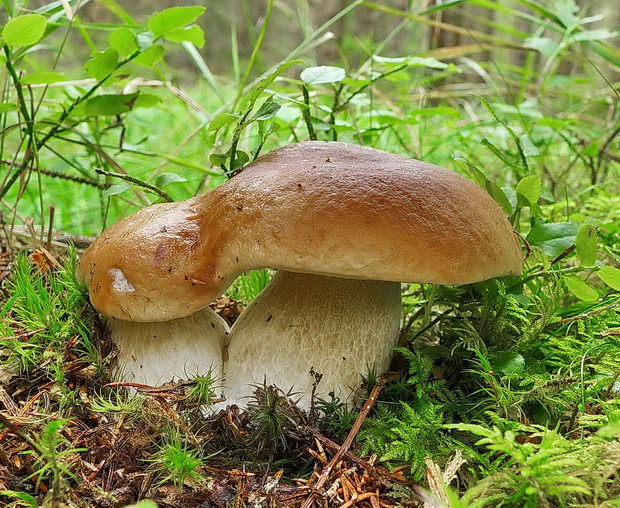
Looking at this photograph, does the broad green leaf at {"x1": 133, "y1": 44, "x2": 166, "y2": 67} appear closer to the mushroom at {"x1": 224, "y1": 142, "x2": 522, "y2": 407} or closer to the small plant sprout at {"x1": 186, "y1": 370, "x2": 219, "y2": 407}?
the mushroom at {"x1": 224, "y1": 142, "x2": 522, "y2": 407}

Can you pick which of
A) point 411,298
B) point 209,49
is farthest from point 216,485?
point 209,49

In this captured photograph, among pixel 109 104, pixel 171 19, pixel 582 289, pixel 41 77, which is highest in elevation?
pixel 171 19

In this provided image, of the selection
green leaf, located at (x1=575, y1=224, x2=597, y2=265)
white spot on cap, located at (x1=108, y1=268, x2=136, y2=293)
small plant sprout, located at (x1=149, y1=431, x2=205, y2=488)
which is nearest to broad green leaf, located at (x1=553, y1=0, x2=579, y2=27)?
green leaf, located at (x1=575, y1=224, x2=597, y2=265)

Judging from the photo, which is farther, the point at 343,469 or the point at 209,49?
the point at 209,49

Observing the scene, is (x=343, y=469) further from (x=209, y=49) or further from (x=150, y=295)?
(x=209, y=49)

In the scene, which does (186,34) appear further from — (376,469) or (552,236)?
(376,469)

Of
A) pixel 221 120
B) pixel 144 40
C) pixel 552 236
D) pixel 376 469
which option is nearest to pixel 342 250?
pixel 376 469
